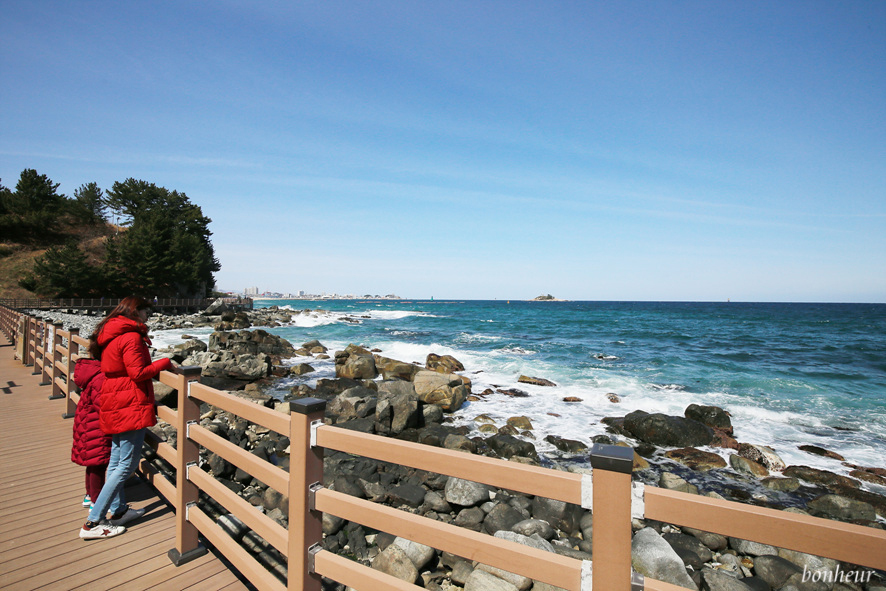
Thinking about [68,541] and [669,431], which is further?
[669,431]

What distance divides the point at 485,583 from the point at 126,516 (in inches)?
136

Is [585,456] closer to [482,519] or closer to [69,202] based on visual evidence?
[482,519]

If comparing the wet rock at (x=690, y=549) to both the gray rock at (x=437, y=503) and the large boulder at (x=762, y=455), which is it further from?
the large boulder at (x=762, y=455)

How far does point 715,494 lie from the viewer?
8031 millimetres

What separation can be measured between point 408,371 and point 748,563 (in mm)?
13242

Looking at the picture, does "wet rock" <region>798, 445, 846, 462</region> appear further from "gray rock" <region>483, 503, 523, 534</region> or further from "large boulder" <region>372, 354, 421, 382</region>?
"large boulder" <region>372, 354, 421, 382</region>

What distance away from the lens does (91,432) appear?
3.97 m

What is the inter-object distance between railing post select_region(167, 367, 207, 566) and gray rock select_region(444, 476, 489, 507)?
4136 mm

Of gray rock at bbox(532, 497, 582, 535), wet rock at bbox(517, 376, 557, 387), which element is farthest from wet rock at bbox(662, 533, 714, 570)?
wet rock at bbox(517, 376, 557, 387)

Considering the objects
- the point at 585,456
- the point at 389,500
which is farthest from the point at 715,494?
the point at 389,500

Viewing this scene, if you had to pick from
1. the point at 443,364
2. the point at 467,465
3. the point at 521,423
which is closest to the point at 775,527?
the point at 467,465

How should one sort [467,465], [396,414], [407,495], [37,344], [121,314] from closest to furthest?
1. [467,465]
2. [121,314]
3. [407,495]
4. [37,344]
5. [396,414]

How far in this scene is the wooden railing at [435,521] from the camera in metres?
1.37

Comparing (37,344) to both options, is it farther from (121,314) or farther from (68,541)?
(121,314)
